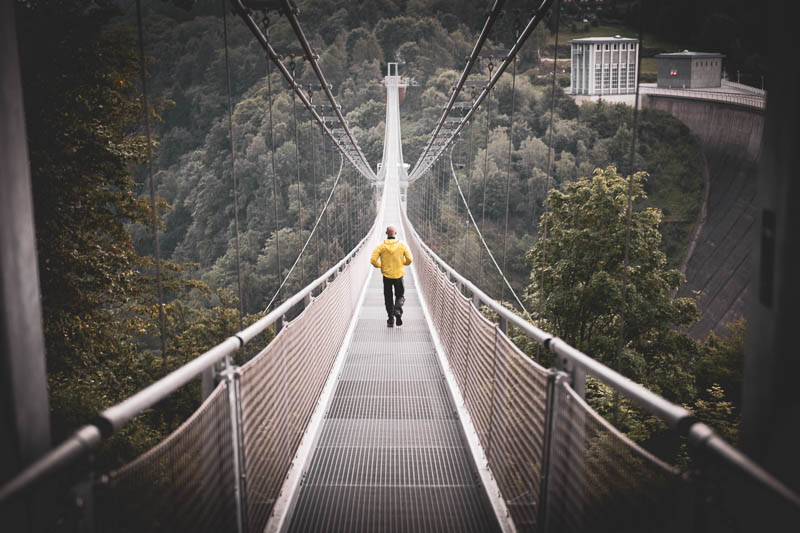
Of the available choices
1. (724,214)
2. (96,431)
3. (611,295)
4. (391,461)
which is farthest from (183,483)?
(724,214)

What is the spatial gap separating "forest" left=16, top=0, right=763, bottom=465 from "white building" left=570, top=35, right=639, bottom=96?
15.6ft

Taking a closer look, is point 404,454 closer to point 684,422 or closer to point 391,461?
point 391,461

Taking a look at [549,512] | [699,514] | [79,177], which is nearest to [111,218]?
Answer: [79,177]

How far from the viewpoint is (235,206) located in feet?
10.4

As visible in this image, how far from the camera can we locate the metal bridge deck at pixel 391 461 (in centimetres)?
224

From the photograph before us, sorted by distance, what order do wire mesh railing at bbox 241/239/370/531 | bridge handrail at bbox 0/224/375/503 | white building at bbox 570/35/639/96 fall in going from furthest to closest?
white building at bbox 570/35/639/96
wire mesh railing at bbox 241/239/370/531
bridge handrail at bbox 0/224/375/503

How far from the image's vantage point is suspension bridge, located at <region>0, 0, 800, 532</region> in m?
1.05

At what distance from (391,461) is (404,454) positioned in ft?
0.31

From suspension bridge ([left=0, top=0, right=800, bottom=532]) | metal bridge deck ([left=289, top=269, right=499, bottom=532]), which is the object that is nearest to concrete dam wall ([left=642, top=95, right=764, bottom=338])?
metal bridge deck ([left=289, top=269, right=499, bottom=532])

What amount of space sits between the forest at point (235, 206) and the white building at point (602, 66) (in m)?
4.75

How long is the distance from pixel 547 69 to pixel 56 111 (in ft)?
185

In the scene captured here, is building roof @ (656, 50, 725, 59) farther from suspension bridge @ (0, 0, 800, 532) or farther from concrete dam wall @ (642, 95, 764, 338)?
suspension bridge @ (0, 0, 800, 532)

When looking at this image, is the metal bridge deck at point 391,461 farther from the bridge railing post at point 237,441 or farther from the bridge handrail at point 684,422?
the bridge handrail at point 684,422

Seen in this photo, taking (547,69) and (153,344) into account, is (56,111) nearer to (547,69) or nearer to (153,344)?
(153,344)
